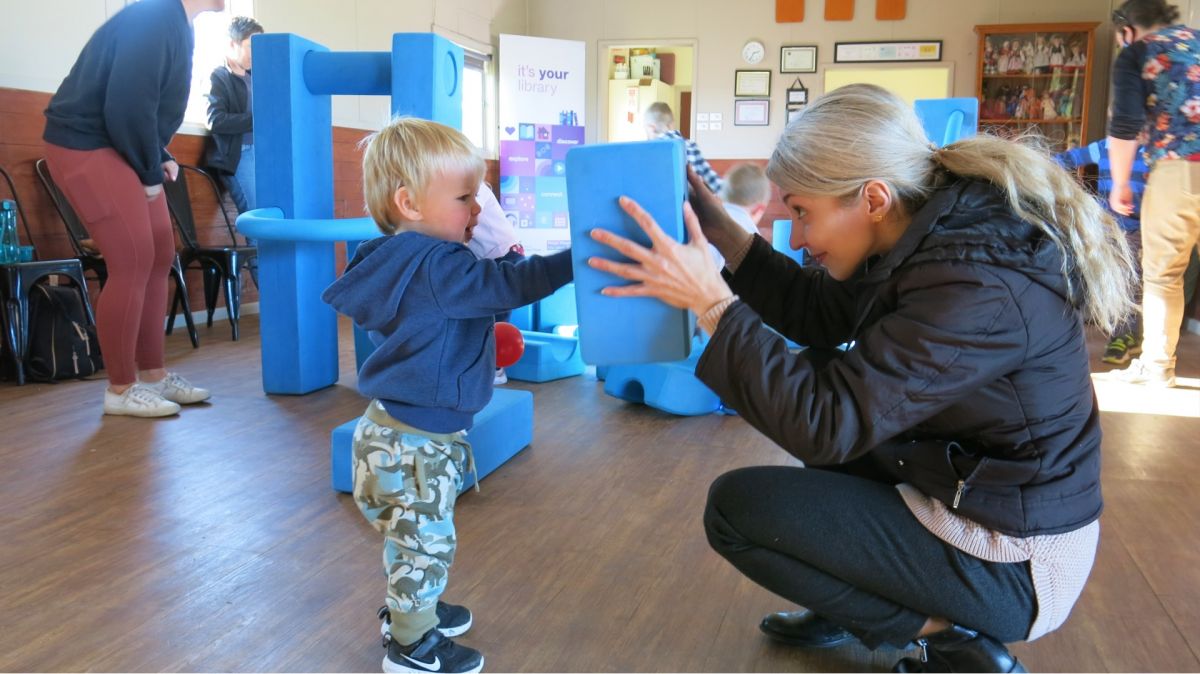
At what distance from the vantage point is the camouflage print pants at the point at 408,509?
54.4 inches

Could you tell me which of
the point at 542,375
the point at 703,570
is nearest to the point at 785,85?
the point at 542,375

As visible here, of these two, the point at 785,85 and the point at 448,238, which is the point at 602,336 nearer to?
the point at 448,238

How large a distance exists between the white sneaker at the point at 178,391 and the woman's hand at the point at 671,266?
93.2 inches

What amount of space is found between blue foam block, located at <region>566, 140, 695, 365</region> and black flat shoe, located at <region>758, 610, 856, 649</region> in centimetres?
54

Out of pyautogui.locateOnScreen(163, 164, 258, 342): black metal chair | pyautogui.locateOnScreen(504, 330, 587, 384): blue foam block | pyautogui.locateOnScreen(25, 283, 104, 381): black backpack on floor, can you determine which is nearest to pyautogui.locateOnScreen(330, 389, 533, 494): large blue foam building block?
pyautogui.locateOnScreen(504, 330, 587, 384): blue foam block

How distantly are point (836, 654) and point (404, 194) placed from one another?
1.03 m

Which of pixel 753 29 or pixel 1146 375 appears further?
pixel 753 29

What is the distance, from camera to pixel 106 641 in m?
1.47

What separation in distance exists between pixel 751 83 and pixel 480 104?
2.56 metres

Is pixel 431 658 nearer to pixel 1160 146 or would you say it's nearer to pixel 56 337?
pixel 56 337

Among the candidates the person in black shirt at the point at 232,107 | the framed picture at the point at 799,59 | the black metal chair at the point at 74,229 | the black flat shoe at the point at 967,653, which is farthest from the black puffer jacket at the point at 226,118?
the framed picture at the point at 799,59

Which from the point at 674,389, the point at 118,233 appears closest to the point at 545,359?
the point at 674,389

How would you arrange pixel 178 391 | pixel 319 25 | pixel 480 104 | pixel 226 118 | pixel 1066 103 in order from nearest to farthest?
pixel 178 391 → pixel 226 118 → pixel 319 25 → pixel 1066 103 → pixel 480 104

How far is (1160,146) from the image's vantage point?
3.41m
